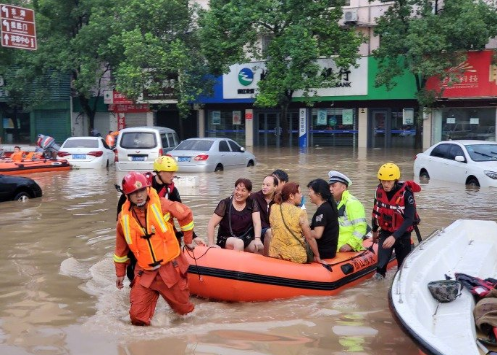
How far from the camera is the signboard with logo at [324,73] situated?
107 ft

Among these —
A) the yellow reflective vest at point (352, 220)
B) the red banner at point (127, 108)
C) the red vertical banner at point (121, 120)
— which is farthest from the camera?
the red vertical banner at point (121, 120)

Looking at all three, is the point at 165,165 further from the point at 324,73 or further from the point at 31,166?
the point at 324,73

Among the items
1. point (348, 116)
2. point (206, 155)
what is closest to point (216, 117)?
point (348, 116)

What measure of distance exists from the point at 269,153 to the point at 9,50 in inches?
536

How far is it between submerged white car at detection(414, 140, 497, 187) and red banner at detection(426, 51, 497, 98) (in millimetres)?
12067

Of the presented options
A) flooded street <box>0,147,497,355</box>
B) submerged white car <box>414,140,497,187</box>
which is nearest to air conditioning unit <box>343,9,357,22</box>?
submerged white car <box>414,140,497,187</box>

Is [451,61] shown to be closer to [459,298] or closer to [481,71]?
[481,71]

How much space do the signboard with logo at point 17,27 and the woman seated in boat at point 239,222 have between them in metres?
10.6

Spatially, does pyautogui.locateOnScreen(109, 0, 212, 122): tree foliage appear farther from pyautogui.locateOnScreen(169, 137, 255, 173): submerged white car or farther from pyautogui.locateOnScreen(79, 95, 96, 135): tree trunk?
pyautogui.locateOnScreen(169, 137, 255, 173): submerged white car

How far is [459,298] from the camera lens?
6.32 m

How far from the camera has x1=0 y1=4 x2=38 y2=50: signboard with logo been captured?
16219 mm

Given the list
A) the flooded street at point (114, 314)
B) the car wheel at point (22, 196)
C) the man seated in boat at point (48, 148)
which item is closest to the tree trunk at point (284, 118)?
the man seated in boat at point (48, 148)

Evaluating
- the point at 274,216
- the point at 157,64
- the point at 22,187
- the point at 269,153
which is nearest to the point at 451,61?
the point at 269,153

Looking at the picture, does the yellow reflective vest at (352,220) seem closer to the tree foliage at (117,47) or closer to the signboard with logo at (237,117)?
the tree foliage at (117,47)
